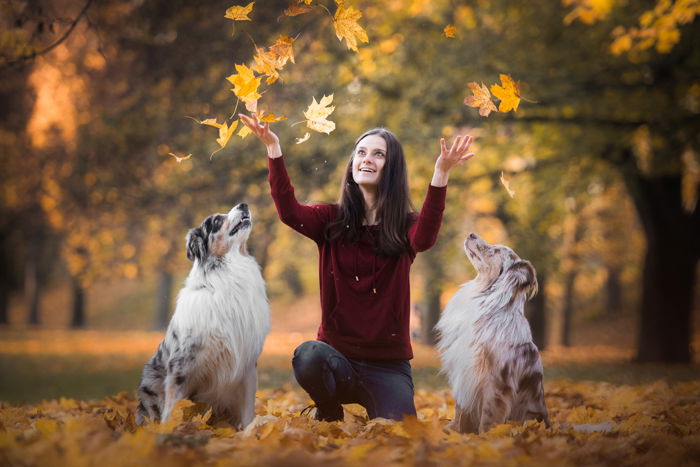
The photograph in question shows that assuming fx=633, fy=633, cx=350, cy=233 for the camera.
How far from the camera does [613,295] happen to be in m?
22.4

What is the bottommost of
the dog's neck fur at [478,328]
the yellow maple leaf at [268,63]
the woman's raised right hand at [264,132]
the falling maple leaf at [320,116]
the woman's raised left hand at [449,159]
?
the dog's neck fur at [478,328]

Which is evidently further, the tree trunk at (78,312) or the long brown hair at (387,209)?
the tree trunk at (78,312)

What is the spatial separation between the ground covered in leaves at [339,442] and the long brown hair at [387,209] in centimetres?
104

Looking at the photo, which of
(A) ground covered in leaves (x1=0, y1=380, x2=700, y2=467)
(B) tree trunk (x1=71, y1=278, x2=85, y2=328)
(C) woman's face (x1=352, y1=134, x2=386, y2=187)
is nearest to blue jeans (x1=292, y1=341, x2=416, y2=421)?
(A) ground covered in leaves (x1=0, y1=380, x2=700, y2=467)

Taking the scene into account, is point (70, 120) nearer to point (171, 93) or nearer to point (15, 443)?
point (171, 93)

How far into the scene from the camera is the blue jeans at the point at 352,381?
140 inches

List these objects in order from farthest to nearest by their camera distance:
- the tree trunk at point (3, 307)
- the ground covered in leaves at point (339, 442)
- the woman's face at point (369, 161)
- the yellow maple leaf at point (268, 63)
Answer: the tree trunk at point (3, 307) → the woman's face at point (369, 161) → the yellow maple leaf at point (268, 63) → the ground covered in leaves at point (339, 442)

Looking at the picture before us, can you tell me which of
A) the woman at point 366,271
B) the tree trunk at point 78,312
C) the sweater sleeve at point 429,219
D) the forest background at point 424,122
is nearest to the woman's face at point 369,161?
the woman at point 366,271

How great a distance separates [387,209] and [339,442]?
1407 millimetres

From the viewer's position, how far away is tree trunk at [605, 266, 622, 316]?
22.1 m

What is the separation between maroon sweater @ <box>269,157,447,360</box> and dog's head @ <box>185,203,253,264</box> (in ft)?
0.78

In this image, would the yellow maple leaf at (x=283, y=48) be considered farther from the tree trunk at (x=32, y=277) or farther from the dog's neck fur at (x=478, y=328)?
the tree trunk at (x=32, y=277)

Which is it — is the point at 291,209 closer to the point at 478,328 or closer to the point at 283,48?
the point at 283,48

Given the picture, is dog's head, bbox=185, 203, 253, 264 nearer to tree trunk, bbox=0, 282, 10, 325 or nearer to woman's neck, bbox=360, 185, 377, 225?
woman's neck, bbox=360, 185, 377, 225
